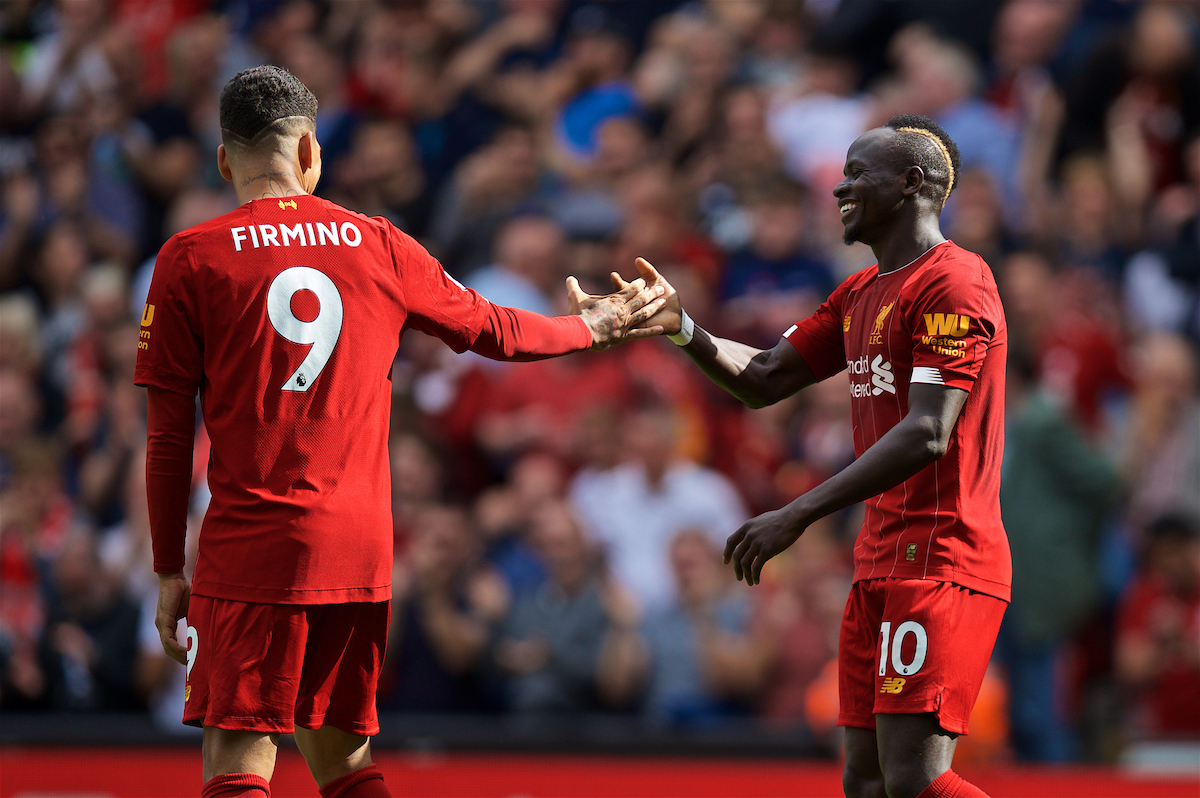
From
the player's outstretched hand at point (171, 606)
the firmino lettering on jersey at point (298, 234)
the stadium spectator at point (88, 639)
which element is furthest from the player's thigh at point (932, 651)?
the stadium spectator at point (88, 639)

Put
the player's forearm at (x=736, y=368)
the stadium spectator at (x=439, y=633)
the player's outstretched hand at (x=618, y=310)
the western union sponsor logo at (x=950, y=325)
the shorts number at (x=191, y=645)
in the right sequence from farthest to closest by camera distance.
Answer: the stadium spectator at (x=439, y=633)
the player's forearm at (x=736, y=368)
the player's outstretched hand at (x=618, y=310)
the western union sponsor logo at (x=950, y=325)
the shorts number at (x=191, y=645)

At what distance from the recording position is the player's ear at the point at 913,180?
13.6 ft

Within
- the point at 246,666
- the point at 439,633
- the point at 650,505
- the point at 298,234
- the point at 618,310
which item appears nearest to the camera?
the point at 246,666

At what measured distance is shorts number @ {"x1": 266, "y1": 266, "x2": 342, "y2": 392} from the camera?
12.2 feet

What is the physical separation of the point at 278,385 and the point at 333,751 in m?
1.11

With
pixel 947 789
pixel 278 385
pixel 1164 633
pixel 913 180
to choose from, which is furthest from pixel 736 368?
pixel 1164 633

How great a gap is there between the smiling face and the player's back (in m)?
1.50

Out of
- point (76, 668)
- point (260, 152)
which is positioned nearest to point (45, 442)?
point (76, 668)

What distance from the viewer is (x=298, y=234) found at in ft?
12.5

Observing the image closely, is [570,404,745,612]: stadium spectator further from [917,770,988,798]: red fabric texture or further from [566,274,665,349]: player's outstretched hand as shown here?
[917,770,988,798]: red fabric texture

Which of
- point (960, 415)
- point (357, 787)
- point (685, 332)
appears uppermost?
point (685, 332)

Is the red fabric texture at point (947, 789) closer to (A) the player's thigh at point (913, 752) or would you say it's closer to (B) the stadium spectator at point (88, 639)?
(A) the player's thigh at point (913, 752)

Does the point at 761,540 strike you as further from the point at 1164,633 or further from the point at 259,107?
the point at 1164,633

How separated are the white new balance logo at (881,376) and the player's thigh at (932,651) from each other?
1.88 ft
